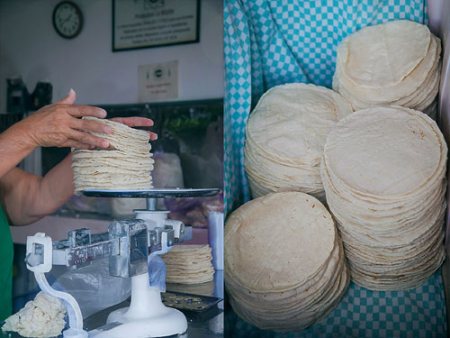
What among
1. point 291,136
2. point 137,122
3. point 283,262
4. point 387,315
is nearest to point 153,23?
point 137,122

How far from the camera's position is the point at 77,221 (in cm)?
140

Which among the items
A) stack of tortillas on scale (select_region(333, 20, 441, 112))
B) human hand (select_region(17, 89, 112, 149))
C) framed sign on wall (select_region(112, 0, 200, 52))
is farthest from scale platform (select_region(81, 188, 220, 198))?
stack of tortillas on scale (select_region(333, 20, 441, 112))

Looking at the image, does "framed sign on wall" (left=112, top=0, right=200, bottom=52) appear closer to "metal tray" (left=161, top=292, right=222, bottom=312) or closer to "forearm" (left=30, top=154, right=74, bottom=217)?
"forearm" (left=30, top=154, right=74, bottom=217)

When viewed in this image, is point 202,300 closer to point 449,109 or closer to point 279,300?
point 279,300

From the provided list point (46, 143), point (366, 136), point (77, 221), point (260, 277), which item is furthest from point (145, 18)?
point (260, 277)

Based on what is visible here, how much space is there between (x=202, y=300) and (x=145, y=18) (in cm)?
90

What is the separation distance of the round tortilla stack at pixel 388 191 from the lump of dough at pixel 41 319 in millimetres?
852

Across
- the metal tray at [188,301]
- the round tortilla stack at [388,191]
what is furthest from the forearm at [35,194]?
the round tortilla stack at [388,191]

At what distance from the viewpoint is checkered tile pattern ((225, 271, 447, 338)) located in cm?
156

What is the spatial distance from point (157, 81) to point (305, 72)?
1.75 ft

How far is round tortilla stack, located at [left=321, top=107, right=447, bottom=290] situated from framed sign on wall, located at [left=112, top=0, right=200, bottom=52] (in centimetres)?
57

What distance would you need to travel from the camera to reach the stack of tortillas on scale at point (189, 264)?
1.48 metres

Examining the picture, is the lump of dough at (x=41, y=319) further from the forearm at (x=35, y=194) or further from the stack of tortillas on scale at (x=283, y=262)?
the stack of tortillas on scale at (x=283, y=262)

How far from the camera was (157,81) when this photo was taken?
1.50 m
